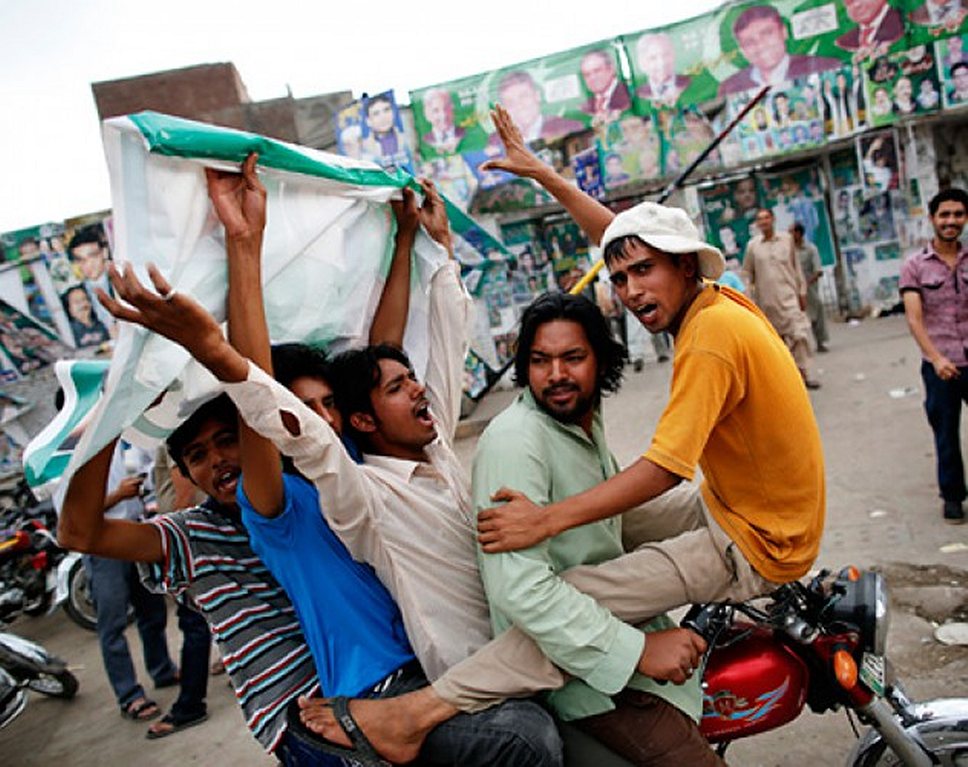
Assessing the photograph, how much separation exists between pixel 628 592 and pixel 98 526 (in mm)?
1268

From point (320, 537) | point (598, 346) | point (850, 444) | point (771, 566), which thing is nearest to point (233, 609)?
point (320, 537)

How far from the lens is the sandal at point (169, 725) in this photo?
4.09 meters

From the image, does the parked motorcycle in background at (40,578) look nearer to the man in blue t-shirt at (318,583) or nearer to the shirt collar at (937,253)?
the man in blue t-shirt at (318,583)

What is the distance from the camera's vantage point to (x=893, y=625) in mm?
3340

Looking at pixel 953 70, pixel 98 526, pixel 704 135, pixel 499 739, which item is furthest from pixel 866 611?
pixel 953 70

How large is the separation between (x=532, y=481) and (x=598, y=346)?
1.38ft

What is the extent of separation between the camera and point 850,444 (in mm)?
5969

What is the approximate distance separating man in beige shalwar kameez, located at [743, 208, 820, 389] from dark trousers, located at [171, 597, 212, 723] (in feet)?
20.2

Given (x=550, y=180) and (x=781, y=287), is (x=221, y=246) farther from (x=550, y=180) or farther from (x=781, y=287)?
(x=781, y=287)

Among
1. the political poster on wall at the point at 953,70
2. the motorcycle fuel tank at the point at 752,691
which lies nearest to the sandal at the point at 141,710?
the motorcycle fuel tank at the point at 752,691

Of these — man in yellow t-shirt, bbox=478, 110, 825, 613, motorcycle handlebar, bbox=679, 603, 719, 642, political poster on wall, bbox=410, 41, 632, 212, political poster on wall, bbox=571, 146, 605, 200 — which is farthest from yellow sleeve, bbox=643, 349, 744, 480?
political poster on wall, bbox=571, 146, 605, 200

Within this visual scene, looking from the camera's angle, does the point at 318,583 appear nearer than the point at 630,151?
Yes

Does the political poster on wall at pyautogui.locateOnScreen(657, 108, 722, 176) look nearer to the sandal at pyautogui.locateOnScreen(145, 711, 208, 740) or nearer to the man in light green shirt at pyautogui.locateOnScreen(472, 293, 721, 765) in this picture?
the sandal at pyautogui.locateOnScreen(145, 711, 208, 740)

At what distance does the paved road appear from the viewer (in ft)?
9.49
